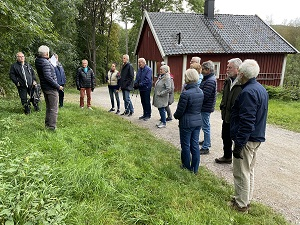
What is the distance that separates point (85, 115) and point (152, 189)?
4418mm

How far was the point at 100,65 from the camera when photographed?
31.2 meters

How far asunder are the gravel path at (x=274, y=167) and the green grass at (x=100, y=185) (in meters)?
0.33

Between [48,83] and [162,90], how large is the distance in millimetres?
3002

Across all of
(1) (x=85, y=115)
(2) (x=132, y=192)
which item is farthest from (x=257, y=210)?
(1) (x=85, y=115)

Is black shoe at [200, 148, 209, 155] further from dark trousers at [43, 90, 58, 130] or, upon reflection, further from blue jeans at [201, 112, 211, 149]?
dark trousers at [43, 90, 58, 130]

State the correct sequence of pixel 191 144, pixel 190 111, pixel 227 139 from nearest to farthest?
pixel 190 111 < pixel 191 144 < pixel 227 139

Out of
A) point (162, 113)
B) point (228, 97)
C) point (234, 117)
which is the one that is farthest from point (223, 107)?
point (162, 113)

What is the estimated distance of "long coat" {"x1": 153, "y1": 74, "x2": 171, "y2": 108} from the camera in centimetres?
691

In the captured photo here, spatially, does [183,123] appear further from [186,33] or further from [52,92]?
[186,33]

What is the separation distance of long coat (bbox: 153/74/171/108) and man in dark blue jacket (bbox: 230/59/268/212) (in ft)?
12.1

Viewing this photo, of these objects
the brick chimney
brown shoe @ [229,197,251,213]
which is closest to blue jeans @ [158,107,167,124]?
brown shoe @ [229,197,251,213]

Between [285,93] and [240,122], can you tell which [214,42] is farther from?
[240,122]

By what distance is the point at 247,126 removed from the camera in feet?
10.1

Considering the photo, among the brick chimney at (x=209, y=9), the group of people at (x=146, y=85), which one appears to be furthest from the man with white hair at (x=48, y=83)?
the brick chimney at (x=209, y=9)
